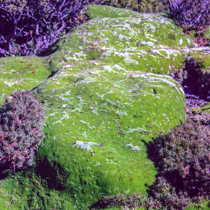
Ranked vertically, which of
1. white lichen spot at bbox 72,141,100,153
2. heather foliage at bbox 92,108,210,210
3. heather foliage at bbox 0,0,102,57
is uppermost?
heather foliage at bbox 0,0,102,57

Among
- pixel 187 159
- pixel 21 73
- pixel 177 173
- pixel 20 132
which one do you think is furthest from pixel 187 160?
pixel 21 73

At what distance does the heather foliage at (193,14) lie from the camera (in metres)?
27.3

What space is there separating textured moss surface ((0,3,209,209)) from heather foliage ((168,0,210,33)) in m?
8.24

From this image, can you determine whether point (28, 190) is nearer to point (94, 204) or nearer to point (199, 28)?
point (94, 204)

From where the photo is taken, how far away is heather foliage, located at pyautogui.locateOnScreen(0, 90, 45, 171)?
8.12 meters

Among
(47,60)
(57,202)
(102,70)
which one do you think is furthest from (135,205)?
(47,60)

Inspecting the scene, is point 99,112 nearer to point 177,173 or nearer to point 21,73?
point 177,173

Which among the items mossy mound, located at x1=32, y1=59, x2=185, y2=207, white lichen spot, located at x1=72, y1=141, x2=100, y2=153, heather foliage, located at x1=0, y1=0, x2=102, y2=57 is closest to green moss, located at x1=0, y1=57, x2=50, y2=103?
mossy mound, located at x1=32, y1=59, x2=185, y2=207

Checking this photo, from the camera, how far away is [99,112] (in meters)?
11.6

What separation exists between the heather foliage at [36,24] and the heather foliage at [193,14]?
1503 centimetres

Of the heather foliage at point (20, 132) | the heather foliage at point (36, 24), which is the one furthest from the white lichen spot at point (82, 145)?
the heather foliage at point (36, 24)

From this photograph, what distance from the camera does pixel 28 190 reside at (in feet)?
28.5

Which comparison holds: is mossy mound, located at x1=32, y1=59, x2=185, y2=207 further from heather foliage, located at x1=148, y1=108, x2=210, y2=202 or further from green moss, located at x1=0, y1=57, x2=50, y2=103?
green moss, located at x1=0, y1=57, x2=50, y2=103

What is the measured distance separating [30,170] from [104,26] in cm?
2150
